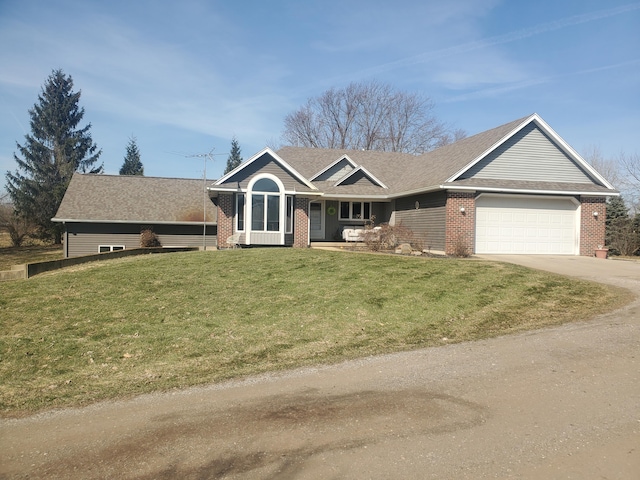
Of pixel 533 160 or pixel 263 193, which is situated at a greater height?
pixel 533 160

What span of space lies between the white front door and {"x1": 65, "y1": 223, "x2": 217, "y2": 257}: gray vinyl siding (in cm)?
616

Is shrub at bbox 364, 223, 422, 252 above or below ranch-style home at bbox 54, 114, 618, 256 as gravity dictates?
below

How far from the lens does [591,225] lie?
1930 centimetres

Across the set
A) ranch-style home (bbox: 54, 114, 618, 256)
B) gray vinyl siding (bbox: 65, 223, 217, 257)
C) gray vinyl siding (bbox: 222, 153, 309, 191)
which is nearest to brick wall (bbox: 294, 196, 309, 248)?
ranch-style home (bbox: 54, 114, 618, 256)

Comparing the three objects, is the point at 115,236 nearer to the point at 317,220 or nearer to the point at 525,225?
the point at 317,220

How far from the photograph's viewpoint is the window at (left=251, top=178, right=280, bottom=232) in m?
20.6

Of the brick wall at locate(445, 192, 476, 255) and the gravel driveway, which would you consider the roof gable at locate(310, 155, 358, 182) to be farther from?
the gravel driveway

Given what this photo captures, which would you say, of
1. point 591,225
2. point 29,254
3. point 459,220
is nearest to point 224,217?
point 459,220

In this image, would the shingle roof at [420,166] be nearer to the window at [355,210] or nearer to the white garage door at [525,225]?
the white garage door at [525,225]

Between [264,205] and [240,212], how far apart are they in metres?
1.14

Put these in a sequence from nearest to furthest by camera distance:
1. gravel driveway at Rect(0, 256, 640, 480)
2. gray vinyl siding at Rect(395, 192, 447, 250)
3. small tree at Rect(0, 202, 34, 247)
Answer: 1. gravel driveway at Rect(0, 256, 640, 480)
2. gray vinyl siding at Rect(395, 192, 447, 250)
3. small tree at Rect(0, 202, 34, 247)

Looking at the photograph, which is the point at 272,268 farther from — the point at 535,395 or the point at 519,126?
the point at 519,126

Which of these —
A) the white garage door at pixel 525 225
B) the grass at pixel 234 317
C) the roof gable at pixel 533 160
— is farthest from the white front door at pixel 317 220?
the grass at pixel 234 317

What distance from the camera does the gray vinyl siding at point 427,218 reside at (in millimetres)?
18719
